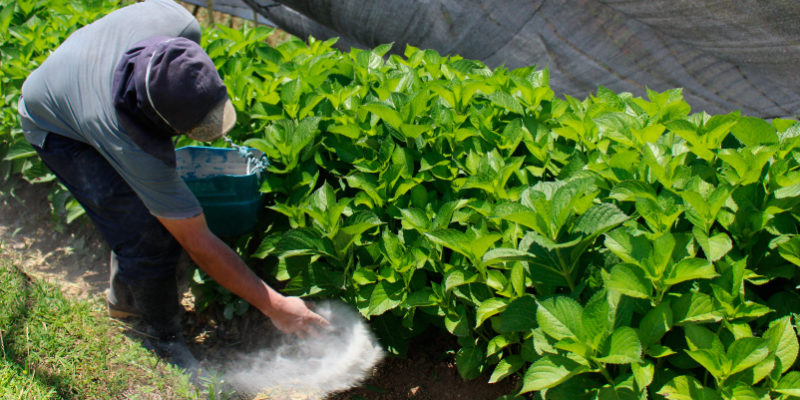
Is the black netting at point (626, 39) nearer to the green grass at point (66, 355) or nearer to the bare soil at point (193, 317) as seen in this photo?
the bare soil at point (193, 317)

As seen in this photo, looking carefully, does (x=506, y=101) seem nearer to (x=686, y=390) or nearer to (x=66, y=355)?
(x=686, y=390)

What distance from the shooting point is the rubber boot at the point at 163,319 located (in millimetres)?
2665

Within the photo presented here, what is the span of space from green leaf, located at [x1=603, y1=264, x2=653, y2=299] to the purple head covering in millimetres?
1240

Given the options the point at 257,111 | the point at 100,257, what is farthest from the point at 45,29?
the point at 257,111

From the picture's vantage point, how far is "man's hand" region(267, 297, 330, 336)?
2.23 m

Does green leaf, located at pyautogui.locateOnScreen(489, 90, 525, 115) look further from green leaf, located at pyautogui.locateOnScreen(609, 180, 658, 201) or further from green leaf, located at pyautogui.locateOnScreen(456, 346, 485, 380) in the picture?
green leaf, located at pyautogui.locateOnScreen(456, 346, 485, 380)

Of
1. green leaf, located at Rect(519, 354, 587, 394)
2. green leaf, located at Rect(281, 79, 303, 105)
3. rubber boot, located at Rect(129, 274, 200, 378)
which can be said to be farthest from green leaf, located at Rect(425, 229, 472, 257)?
rubber boot, located at Rect(129, 274, 200, 378)

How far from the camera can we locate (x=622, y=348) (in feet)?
5.00

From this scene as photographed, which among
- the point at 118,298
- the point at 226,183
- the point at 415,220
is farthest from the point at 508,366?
the point at 118,298

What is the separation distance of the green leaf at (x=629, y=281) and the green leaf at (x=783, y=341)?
29cm

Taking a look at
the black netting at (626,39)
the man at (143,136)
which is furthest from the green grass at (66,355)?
the black netting at (626,39)

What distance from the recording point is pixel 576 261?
1.76m

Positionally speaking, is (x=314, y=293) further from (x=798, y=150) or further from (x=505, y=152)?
(x=798, y=150)

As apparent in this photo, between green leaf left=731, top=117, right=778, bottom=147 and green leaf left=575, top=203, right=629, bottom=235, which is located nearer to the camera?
green leaf left=575, top=203, right=629, bottom=235
